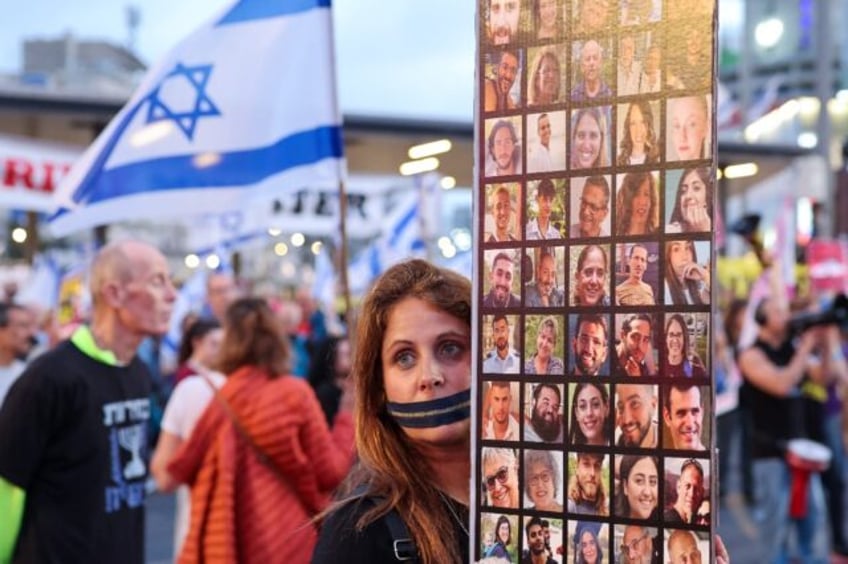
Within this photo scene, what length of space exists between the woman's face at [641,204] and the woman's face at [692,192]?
0.17 ft

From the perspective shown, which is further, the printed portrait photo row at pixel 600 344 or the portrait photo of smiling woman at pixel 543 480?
the portrait photo of smiling woman at pixel 543 480

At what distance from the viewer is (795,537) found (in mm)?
7816

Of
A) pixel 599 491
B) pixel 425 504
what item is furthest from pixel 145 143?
pixel 599 491

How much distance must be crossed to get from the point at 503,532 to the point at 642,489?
A: 0.24 meters

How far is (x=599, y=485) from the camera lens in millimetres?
1656

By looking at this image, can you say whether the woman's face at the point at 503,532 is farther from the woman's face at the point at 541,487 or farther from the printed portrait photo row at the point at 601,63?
the printed portrait photo row at the point at 601,63

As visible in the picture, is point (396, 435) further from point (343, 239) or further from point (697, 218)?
point (343, 239)

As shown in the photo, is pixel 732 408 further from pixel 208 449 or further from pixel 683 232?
pixel 683 232

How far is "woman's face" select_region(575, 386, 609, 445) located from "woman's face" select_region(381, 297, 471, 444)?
0.38 meters

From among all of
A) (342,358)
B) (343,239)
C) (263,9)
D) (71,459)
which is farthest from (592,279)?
(342,358)

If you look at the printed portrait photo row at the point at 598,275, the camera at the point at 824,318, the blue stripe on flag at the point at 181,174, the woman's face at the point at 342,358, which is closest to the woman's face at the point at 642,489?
the printed portrait photo row at the point at 598,275

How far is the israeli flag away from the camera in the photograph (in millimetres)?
4863

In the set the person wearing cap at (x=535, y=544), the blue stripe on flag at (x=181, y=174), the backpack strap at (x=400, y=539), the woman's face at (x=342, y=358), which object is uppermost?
the blue stripe on flag at (x=181, y=174)

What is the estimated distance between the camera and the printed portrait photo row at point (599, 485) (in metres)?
1.57
